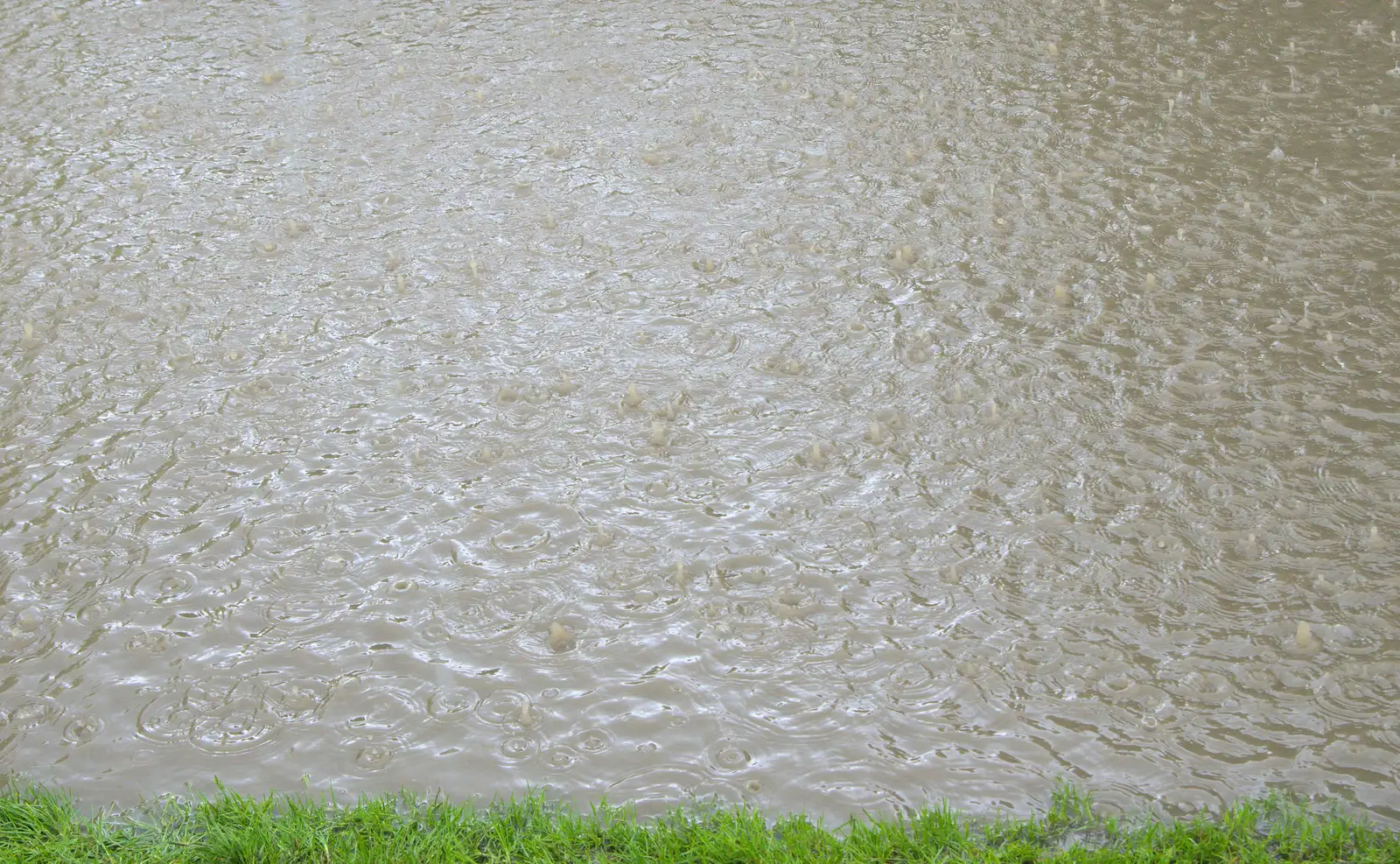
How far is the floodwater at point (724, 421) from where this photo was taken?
367cm

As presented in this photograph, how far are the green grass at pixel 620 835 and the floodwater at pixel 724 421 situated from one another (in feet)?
0.31

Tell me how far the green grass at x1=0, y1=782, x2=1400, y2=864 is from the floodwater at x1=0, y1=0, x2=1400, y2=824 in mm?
94

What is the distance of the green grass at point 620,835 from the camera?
126 inches

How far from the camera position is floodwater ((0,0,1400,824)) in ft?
12.0

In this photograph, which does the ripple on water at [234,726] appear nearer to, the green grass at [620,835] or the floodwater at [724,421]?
the floodwater at [724,421]

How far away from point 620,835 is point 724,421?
1958 mm

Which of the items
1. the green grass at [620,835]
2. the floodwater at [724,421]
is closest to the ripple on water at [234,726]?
the floodwater at [724,421]

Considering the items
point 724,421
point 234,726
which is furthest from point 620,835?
point 724,421

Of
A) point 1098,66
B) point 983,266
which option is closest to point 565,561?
point 983,266

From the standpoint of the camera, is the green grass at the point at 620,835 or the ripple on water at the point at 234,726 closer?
the green grass at the point at 620,835

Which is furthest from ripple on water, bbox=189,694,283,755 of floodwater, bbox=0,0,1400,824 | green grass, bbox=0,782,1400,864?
green grass, bbox=0,782,1400,864

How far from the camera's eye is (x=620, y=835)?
11.0 ft

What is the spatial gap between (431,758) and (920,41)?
20.1 ft

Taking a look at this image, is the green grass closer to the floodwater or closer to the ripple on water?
the floodwater
